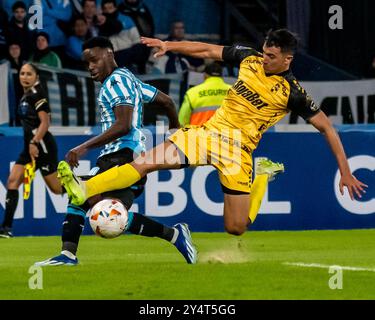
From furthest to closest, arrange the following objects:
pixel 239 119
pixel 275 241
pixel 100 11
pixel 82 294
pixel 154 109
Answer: pixel 100 11, pixel 154 109, pixel 275 241, pixel 239 119, pixel 82 294

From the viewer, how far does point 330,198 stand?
16094 millimetres

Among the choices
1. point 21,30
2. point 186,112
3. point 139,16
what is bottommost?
point 186,112

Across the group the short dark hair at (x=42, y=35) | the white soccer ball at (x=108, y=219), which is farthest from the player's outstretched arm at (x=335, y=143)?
the short dark hair at (x=42, y=35)

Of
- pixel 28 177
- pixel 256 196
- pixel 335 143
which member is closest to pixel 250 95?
pixel 335 143

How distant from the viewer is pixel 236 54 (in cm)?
1135

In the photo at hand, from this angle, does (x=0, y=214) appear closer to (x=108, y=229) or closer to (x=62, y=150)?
(x=62, y=150)

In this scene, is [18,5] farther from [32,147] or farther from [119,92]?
[119,92]

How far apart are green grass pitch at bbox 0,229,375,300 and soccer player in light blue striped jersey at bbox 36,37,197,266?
0.24m

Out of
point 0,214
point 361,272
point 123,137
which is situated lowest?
point 0,214

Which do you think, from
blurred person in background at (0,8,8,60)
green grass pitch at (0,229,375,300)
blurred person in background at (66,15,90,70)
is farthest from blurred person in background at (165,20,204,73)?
green grass pitch at (0,229,375,300)

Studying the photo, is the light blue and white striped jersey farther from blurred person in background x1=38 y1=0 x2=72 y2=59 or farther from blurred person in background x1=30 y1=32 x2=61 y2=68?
blurred person in background x1=38 y1=0 x2=72 y2=59

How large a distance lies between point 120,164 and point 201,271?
4.26 feet
